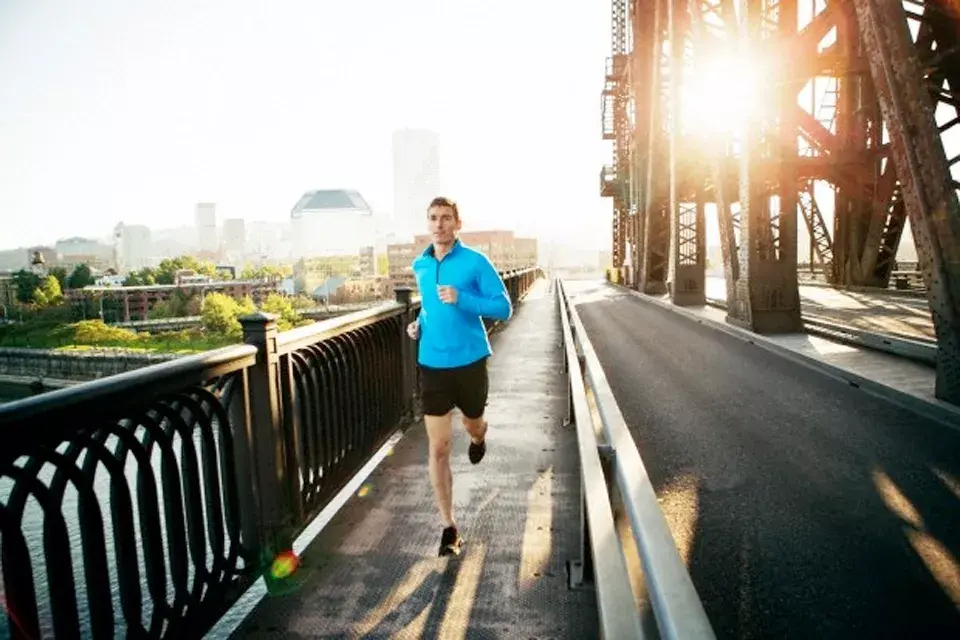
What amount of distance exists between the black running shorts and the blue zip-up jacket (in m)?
0.05

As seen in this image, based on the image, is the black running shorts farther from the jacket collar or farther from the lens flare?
the lens flare

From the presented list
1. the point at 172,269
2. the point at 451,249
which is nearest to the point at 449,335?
the point at 451,249

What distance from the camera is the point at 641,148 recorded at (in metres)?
27.5

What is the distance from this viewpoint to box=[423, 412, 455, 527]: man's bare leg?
12.8 ft

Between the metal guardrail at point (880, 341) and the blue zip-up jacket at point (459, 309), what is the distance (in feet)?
19.9

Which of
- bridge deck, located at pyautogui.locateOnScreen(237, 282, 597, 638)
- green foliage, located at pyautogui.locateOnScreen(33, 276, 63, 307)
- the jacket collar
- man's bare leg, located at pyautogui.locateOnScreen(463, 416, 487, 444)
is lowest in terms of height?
green foliage, located at pyautogui.locateOnScreen(33, 276, 63, 307)

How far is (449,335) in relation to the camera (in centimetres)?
391

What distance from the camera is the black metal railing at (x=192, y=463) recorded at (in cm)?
199

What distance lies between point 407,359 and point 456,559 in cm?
336

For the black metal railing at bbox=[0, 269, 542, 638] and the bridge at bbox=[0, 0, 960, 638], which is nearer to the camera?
the black metal railing at bbox=[0, 269, 542, 638]

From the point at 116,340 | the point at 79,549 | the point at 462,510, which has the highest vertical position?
the point at 462,510

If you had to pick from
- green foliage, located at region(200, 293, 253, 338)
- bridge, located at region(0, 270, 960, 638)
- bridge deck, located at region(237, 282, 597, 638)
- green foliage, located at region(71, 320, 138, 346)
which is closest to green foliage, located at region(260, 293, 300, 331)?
green foliage, located at region(200, 293, 253, 338)

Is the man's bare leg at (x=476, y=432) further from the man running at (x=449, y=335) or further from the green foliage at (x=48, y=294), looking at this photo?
the green foliage at (x=48, y=294)

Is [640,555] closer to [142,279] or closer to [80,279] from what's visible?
[80,279]
